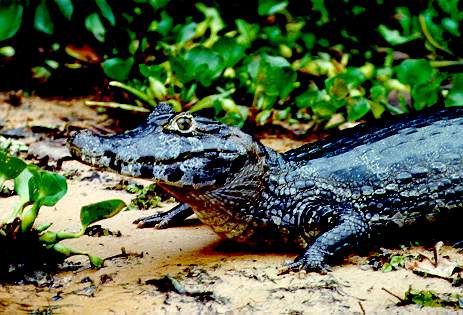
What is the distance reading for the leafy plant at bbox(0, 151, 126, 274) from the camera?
3.36 meters

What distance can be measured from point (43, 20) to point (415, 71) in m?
3.20

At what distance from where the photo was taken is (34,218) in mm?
3391

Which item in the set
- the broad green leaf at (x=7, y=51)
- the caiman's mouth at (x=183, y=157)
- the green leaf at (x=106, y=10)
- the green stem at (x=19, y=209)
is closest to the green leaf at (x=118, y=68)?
the green leaf at (x=106, y=10)

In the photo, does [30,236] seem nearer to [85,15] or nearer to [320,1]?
[85,15]

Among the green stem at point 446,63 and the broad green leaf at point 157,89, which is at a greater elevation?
the broad green leaf at point 157,89

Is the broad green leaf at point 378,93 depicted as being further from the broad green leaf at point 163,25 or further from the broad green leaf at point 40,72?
the broad green leaf at point 40,72

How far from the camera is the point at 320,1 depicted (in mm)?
7059

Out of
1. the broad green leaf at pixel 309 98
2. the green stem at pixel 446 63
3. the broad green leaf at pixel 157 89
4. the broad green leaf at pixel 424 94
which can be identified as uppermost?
the broad green leaf at pixel 157 89

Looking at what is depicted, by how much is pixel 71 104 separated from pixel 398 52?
11.2 feet

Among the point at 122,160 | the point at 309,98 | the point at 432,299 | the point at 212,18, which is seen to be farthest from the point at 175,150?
the point at 212,18

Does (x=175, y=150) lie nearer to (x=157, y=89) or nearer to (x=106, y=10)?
(x=157, y=89)

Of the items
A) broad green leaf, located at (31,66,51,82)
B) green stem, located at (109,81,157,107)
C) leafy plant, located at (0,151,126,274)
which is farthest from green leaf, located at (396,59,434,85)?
broad green leaf, located at (31,66,51,82)

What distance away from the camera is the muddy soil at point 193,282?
3.05 metres

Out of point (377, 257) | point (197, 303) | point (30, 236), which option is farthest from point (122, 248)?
point (377, 257)
